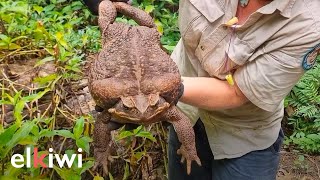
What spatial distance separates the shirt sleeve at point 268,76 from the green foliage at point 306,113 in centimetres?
188

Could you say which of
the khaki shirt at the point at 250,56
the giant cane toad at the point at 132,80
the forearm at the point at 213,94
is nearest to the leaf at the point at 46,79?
the khaki shirt at the point at 250,56

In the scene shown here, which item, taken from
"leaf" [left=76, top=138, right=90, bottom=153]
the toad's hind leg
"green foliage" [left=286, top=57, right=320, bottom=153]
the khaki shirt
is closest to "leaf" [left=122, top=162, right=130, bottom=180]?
"leaf" [left=76, top=138, right=90, bottom=153]

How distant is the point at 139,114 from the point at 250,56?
0.52 m

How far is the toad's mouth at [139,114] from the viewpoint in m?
1.43

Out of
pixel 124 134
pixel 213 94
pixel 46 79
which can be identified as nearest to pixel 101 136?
pixel 213 94

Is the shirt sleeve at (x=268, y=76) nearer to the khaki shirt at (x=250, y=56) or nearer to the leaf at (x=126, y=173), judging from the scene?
the khaki shirt at (x=250, y=56)

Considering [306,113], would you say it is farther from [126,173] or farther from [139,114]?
[139,114]

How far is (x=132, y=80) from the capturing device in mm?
1461

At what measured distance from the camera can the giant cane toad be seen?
1.44 metres

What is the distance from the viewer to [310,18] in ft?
5.28

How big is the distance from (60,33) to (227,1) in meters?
1.41

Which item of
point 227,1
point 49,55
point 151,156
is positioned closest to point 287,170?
point 151,156

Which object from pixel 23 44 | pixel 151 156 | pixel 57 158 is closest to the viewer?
pixel 57 158

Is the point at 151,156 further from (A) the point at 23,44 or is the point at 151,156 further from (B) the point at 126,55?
(B) the point at 126,55
